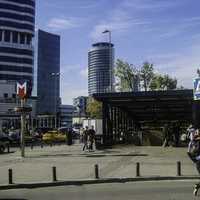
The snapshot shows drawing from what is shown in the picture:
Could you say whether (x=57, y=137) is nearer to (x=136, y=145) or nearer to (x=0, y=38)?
(x=136, y=145)

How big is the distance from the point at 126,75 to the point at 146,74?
273cm

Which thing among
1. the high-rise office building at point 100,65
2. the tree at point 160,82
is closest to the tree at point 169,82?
the tree at point 160,82

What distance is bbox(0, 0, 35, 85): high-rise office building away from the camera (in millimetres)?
172000

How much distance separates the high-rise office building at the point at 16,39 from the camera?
172 meters

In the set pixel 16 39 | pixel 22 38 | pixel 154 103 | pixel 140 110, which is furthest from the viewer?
pixel 22 38

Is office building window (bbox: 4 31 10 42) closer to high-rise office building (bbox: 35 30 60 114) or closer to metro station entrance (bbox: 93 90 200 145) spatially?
high-rise office building (bbox: 35 30 60 114)

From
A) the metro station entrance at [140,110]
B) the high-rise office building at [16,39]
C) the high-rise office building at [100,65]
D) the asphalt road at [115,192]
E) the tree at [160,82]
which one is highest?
the high-rise office building at [16,39]

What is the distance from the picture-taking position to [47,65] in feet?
613

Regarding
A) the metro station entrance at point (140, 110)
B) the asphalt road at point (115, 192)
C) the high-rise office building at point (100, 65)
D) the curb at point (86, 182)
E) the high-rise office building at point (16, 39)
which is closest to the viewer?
the asphalt road at point (115, 192)

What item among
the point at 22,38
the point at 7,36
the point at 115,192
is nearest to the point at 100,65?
the point at 7,36

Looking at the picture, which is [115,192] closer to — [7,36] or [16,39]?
[7,36]

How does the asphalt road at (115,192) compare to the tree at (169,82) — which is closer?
the asphalt road at (115,192)

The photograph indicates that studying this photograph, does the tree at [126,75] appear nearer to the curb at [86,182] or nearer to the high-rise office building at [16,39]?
the curb at [86,182]

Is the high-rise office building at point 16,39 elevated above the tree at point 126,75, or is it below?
above
